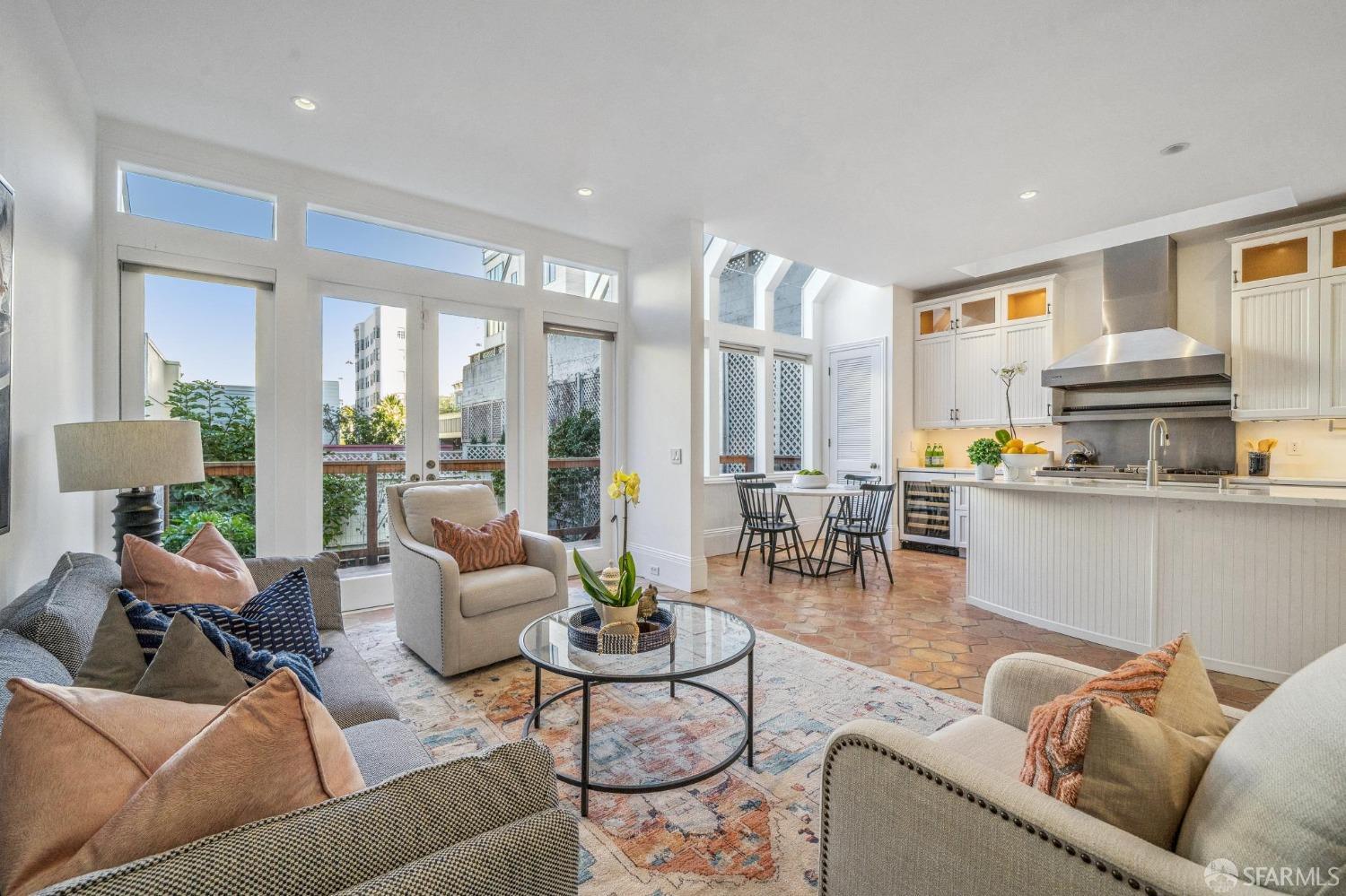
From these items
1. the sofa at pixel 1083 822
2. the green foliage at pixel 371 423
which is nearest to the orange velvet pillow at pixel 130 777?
the sofa at pixel 1083 822

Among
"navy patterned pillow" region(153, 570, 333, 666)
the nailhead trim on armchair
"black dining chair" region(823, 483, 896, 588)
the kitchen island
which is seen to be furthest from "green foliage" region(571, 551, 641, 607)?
"black dining chair" region(823, 483, 896, 588)

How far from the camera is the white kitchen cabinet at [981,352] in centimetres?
551

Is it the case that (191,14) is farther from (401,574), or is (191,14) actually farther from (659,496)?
(659,496)

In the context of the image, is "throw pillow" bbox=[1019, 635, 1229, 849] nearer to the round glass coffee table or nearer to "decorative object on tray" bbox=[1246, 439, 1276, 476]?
the round glass coffee table

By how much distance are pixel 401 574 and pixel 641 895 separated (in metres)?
2.18

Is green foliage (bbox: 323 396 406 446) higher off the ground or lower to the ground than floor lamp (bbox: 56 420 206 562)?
higher

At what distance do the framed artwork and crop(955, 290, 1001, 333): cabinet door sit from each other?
6.64 metres

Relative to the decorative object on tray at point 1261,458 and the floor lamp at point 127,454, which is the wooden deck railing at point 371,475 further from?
the decorative object on tray at point 1261,458

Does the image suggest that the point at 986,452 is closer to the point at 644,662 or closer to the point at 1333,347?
the point at 1333,347

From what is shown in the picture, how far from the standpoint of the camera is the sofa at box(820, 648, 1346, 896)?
26.1 inches

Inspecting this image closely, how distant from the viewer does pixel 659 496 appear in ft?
15.4

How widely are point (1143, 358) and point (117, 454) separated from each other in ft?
21.5

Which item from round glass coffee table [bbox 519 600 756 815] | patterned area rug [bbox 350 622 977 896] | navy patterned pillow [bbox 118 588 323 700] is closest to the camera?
navy patterned pillow [bbox 118 588 323 700]

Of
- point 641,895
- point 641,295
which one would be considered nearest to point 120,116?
point 641,295
